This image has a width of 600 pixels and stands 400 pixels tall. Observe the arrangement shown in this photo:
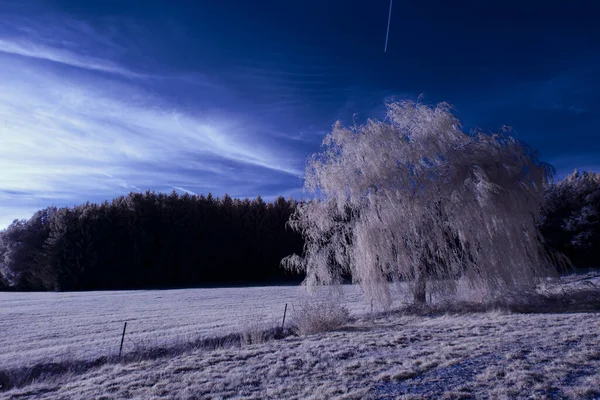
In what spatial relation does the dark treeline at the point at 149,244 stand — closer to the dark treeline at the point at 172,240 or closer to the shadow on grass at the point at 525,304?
the dark treeline at the point at 172,240

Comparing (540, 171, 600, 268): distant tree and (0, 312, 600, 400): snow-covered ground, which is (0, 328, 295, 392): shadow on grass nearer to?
(0, 312, 600, 400): snow-covered ground

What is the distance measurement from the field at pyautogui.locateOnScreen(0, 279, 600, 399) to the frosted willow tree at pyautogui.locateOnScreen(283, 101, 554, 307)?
76.5 inches

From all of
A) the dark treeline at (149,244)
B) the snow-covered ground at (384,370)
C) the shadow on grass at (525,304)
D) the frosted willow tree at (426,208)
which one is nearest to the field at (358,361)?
the snow-covered ground at (384,370)

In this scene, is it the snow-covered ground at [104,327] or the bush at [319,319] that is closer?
the snow-covered ground at [104,327]

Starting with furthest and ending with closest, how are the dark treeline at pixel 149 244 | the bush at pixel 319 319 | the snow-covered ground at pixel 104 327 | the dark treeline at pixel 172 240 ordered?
the dark treeline at pixel 149 244
the dark treeline at pixel 172 240
the bush at pixel 319 319
the snow-covered ground at pixel 104 327

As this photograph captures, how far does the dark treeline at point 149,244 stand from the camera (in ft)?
121

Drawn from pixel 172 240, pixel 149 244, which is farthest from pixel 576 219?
pixel 149 244

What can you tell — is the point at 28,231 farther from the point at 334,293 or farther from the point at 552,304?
the point at 552,304

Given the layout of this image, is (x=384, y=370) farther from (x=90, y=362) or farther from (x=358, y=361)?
(x=90, y=362)

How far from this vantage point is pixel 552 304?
1263 cm

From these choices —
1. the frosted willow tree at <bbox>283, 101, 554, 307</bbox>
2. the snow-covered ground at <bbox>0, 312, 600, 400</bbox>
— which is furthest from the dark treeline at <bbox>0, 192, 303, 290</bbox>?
the snow-covered ground at <bbox>0, 312, 600, 400</bbox>

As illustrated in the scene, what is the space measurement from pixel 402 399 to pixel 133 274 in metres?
37.9

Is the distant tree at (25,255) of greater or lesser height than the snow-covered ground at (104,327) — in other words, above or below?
above

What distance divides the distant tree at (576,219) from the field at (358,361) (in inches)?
1051
